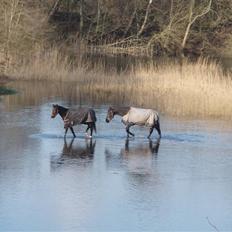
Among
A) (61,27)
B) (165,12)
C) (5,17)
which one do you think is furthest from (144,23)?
(5,17)

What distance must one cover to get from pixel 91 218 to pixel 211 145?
19.7 ft

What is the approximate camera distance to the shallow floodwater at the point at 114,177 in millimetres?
8859

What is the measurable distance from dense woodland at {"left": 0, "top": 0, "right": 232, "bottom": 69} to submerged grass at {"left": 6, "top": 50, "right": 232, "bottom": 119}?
1993 cm

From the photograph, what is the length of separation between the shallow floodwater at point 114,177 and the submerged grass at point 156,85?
3.15 m

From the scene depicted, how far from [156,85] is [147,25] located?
28.7 metres

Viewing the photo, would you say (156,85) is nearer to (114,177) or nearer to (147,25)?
(114,177)

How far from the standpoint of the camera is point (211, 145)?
1445 centimetres

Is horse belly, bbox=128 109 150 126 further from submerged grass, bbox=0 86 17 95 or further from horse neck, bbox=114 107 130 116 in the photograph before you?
submerged grass, bbox=0 86 17 95

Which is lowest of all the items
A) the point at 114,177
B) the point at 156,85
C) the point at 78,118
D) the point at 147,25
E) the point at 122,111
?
the point at 114,177

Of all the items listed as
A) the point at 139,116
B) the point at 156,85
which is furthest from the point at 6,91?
the point at 139,116

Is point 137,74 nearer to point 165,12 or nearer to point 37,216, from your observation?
point 37,216

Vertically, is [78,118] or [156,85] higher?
[156,85]

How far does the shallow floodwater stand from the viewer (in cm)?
886

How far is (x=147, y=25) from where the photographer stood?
53625 mm
